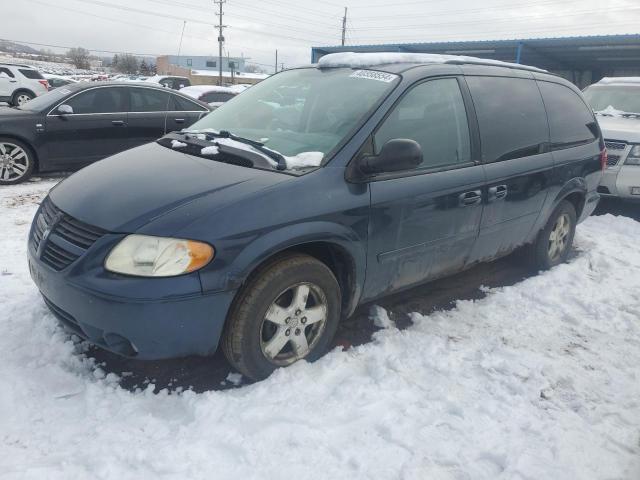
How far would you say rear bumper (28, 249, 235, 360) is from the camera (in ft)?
7.59

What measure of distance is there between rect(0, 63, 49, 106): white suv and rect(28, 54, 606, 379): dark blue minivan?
1822cm

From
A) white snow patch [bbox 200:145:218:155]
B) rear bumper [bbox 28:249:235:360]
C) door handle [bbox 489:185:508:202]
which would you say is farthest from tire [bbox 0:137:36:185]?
door handle [bbox 489:185:508:202]

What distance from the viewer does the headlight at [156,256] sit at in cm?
233

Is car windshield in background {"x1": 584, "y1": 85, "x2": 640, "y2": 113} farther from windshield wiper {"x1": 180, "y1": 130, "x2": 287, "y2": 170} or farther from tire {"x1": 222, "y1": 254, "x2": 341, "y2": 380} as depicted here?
tire {"x1": 222, "y1": 254, "x2": 341, "y2": 380}

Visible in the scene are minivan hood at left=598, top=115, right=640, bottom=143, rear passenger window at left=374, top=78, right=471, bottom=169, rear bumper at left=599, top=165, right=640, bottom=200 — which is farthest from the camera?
minivan hood at left=598, top=115, right=640, bottom=143

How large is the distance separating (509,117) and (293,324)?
2.38 metres

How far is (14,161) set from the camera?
679cm

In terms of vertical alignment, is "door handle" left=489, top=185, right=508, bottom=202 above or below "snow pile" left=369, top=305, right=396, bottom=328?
above

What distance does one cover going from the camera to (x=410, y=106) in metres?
3.20

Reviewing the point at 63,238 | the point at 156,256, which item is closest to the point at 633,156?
the point at 156,256

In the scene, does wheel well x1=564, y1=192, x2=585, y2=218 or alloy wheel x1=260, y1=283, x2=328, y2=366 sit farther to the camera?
wheel well x1=564, y1=192, x2=585, y2=218

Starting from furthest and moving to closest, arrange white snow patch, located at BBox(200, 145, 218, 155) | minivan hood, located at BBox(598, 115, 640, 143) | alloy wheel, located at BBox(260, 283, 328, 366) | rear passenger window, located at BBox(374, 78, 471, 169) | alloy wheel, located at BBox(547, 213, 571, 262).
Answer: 1. minivan hood, located at BBox(598, 115, 640, 143)
2. alloy wheel, located at BBox(547, 213, 571, 262)
3. rear passenger window, located at BBox(374, 78, 471, 169)
4. white snow patch, located at BBox(200, 145, 218, 155)
5. alloy wheel, located at BBox(260, 283, 328, 366)

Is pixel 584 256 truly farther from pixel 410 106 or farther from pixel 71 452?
pixel 71 452

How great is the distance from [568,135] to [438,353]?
2.57 metres
